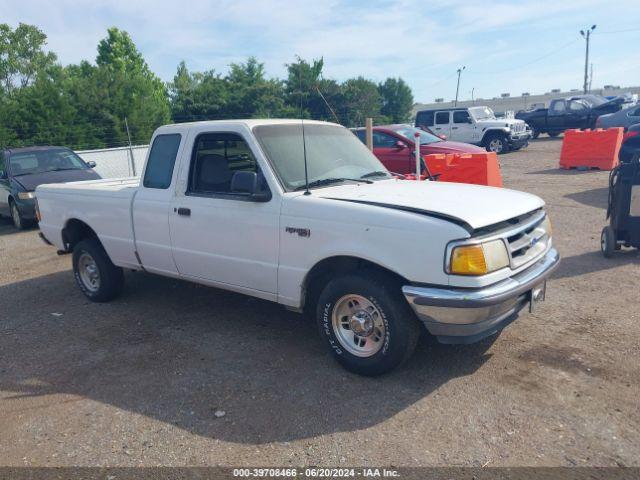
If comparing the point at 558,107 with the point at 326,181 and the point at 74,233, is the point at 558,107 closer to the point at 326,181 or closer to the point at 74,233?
the point at 326,181

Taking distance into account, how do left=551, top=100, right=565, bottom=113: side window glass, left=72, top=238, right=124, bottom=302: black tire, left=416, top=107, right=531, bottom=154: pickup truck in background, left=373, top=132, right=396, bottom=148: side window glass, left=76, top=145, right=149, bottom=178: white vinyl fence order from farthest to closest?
left=551, top=100, right=565, bottom=113: side window glass
left=416, top=107, right=531, bottom=154: pickup truck in background
left=76, top=145, right=149, bottom=178: white vinyl fence
left=373, top=132, right=396, bottom=148: side window glass
left=72, top=238, right=124, bottom=302: black tire

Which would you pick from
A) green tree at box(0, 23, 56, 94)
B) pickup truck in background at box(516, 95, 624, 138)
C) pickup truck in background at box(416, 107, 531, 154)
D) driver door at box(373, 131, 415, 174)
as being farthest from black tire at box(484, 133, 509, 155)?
green tree at box(0, 23, 56, 94)

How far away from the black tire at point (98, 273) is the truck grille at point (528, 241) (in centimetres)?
436

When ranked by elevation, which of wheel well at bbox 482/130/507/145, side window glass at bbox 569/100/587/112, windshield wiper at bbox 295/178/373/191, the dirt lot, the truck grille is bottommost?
the dirt lot

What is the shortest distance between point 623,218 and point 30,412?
6.67 m

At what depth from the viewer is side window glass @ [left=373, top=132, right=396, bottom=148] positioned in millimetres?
13305

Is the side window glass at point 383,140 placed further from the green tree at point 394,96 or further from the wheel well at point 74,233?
the green tree at point 394,96

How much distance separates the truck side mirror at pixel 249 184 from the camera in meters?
4.27

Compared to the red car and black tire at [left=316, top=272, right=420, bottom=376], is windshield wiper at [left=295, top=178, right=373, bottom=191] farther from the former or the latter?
the red car

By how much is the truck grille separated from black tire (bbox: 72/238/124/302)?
172 inches

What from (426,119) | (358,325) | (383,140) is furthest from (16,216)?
(426,119)

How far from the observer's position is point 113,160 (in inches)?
719

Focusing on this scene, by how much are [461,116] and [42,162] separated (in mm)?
15160

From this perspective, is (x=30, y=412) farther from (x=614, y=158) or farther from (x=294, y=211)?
(x=614, y=158)
